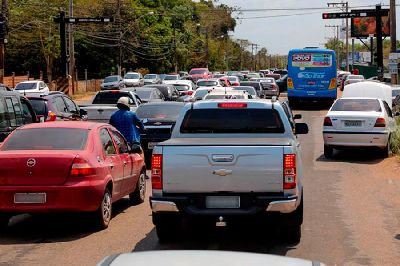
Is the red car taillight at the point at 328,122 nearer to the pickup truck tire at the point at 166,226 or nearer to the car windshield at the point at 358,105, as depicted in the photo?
the car windshield at the point at 358,105

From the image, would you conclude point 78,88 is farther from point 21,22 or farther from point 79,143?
point 79,143

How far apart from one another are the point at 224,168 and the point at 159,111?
10219mm

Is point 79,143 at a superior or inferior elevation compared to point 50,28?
inferior

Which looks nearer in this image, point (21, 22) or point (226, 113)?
point (226, 113)

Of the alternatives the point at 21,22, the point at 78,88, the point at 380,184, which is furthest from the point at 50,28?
the point at 380,184

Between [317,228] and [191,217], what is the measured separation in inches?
98.0

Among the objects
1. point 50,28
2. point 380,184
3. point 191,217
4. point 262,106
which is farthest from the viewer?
point 50,28

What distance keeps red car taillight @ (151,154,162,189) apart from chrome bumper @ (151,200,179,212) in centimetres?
18

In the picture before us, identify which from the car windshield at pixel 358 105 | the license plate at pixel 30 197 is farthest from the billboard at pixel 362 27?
the license plate at pixel 30 197

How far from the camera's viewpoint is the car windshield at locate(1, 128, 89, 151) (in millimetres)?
10344

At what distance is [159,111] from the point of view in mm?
18750

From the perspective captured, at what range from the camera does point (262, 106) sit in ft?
33.2

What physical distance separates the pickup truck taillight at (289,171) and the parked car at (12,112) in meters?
7.30

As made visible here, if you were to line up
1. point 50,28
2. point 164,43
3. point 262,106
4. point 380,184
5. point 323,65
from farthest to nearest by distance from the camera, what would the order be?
1. point 164,43
2. point 50,28
3. point 323,65
4. point 380,184
5. point 262,106
